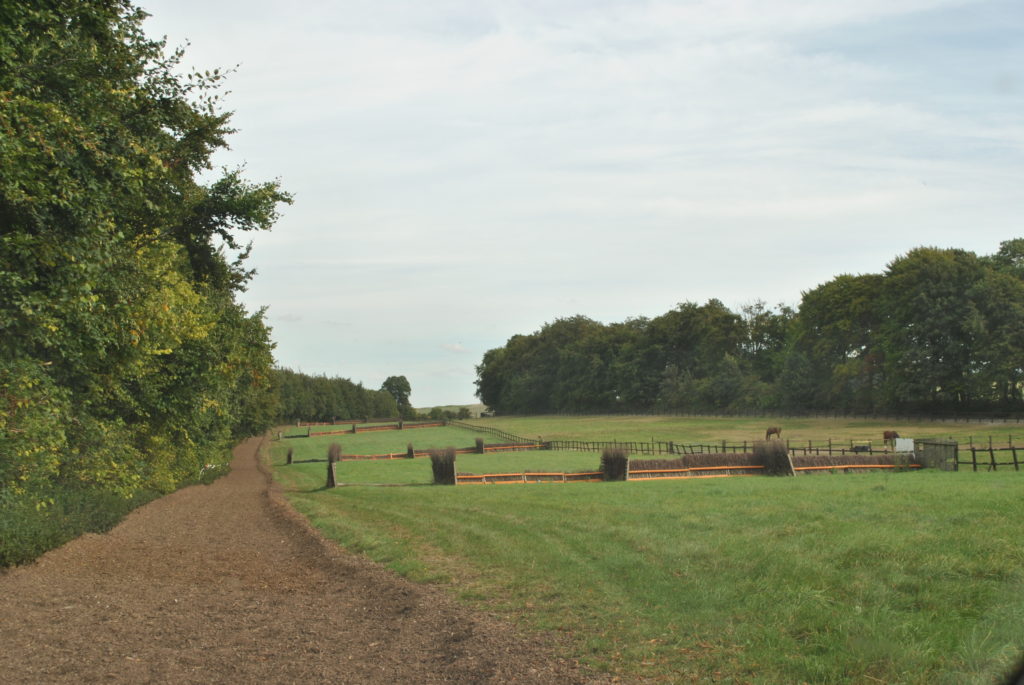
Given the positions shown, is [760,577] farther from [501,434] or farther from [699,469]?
[501,434]

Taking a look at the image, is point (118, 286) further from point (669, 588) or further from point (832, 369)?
point (832, 369)

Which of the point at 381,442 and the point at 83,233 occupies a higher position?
the point at 83,233

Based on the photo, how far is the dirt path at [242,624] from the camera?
7801mm

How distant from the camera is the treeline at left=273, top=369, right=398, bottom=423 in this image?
14644 cm

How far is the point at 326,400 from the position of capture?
159 metres

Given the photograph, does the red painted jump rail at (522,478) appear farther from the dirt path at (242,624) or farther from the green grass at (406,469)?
the dirt path at (242,624)

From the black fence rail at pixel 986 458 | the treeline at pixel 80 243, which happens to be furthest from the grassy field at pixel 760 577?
the black fence rail at pixel 986 458

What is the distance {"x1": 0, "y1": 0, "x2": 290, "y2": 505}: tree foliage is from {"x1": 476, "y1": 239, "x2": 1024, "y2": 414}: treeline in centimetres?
6554

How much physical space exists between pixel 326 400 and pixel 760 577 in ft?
508

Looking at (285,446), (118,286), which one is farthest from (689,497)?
(285,446)

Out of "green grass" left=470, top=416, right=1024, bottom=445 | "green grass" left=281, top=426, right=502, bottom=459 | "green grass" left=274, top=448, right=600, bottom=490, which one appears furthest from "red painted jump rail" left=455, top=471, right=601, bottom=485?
"green grass" left=281, top=426, right=502, bottom=459

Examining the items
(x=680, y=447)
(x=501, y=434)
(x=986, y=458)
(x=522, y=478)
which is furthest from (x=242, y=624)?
(x=501, y=434)

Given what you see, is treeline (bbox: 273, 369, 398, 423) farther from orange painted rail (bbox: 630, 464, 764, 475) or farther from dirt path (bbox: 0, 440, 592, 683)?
dirt path (bbox: 0, 440, 592, 683)

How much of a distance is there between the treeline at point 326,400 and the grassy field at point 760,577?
126114mm
